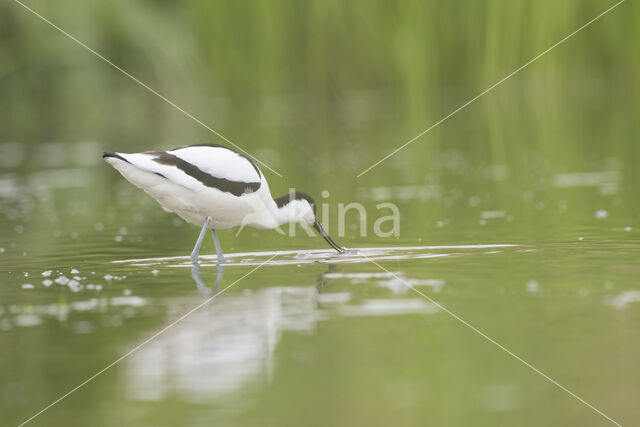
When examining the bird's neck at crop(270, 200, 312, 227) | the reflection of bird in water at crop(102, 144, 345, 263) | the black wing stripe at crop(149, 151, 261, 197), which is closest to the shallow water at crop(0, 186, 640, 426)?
the reflection of bird in water at crop(102, 144, 345, 263)

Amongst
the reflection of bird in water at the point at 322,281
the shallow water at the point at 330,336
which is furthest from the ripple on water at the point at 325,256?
the reflection of bird in water at the point at 322,281

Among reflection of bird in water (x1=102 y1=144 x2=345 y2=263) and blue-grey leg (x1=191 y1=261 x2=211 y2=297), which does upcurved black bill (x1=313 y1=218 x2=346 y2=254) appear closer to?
reflection of bird in water (x1=102 y1=144 x2=345 y2=263)

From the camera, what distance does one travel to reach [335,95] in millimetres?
29688

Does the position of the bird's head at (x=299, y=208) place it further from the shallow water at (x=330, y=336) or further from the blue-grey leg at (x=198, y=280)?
the blue-grey leg at (x=198, y=280)

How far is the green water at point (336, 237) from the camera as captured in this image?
5035 mm

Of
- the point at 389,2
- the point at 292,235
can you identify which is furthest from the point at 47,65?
the point at 292,235

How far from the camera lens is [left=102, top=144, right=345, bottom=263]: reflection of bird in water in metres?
8.75

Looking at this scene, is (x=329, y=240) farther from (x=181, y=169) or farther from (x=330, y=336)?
(x=330, y=336)

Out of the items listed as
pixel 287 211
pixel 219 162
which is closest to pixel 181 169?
pixel 219 162

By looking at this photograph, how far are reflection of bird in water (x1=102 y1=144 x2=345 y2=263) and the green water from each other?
40 centimetres

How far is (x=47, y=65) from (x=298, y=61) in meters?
6.10

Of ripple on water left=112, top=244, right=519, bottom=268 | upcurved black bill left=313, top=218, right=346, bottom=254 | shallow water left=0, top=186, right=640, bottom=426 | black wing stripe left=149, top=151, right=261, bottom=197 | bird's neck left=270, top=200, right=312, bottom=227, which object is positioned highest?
black wing stripe left=149, top=151, right=261, bottom=197

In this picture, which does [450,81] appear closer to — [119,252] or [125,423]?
[119,252]

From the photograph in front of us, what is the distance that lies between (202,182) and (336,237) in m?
2.10
